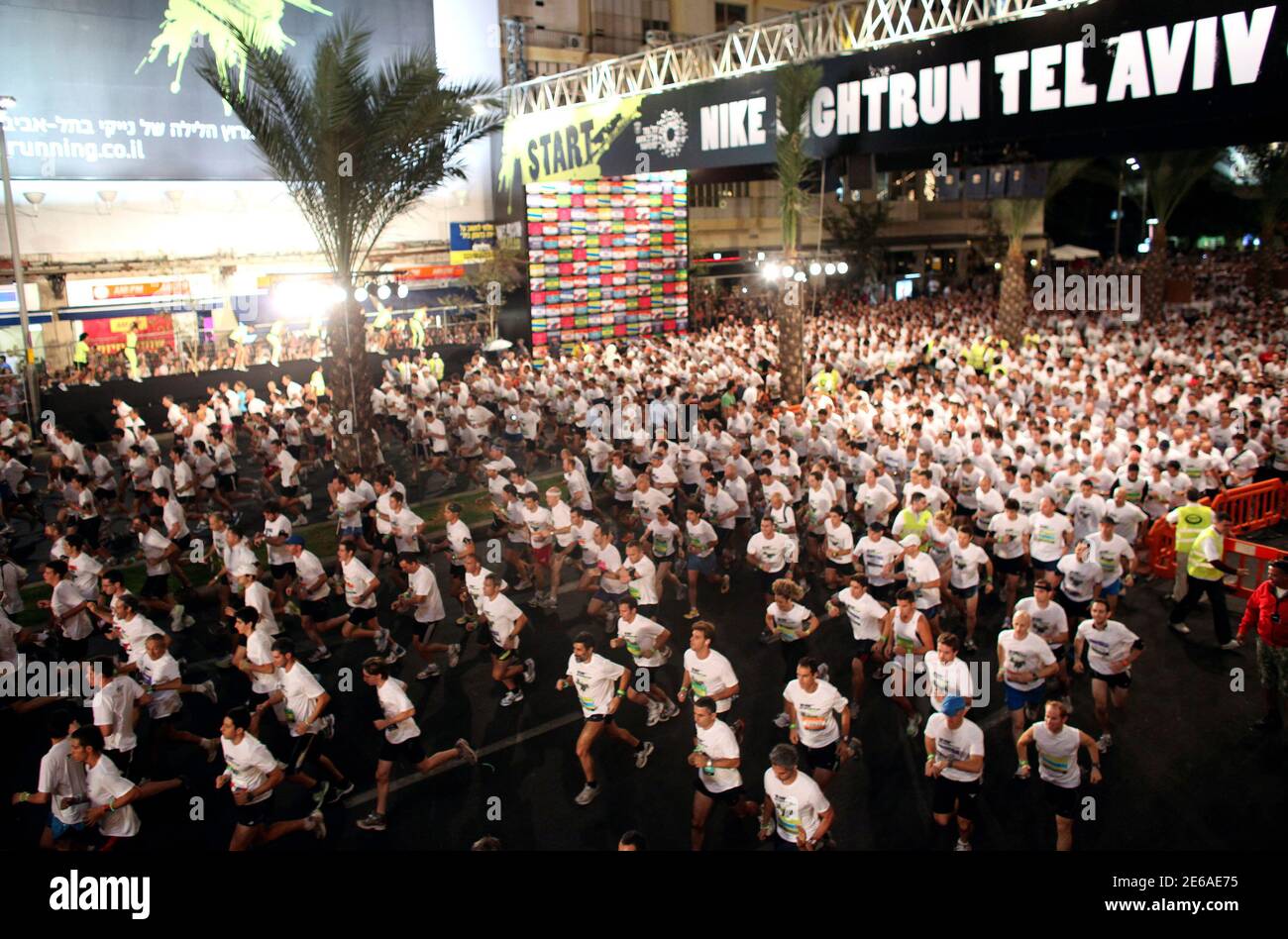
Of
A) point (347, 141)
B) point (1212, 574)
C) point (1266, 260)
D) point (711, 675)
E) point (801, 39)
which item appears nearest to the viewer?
point (711, 675)

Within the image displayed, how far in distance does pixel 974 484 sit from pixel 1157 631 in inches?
103

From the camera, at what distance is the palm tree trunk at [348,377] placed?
14258 millimetres

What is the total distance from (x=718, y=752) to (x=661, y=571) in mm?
3690

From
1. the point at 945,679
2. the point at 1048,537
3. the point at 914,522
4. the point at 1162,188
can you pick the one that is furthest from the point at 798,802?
the point at 1162,188

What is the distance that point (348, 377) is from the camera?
14.5 m

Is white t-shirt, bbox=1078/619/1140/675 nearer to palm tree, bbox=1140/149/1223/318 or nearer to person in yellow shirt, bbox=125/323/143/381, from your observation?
person in yellow shirt, bbox=125/323/143/381

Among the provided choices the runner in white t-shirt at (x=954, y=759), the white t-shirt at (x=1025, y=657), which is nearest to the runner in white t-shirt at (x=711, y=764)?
the runner in white t-shirt at (x=954, y=759)

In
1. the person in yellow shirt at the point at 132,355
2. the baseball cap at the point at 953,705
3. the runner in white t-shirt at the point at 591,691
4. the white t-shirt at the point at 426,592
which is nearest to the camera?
the baseball cap at the point at 953,705

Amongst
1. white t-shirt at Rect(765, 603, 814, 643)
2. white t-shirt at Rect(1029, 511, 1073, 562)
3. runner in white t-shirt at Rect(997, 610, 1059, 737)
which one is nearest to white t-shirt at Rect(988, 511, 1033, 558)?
white t-shirt at Rect(1029, 511, 1073, 562)

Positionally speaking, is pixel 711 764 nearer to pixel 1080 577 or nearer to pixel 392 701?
pixel 392 701

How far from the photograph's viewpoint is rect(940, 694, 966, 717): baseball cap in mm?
6047

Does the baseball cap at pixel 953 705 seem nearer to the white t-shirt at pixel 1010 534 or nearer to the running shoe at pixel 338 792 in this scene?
the white t-shirt at pixel 1010 534

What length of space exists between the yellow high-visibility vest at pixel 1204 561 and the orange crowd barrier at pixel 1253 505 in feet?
10.4

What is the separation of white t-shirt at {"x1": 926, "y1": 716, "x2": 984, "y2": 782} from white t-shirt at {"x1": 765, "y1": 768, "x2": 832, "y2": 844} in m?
1.03
